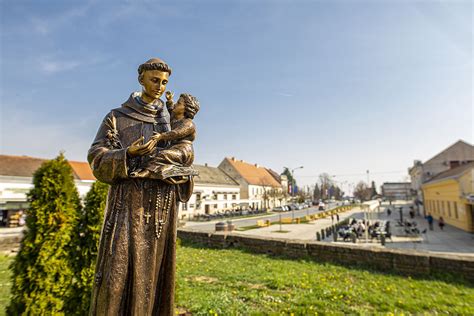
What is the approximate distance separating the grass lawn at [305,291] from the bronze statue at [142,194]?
346 cm

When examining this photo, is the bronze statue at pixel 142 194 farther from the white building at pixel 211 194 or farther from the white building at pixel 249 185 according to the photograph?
the white building at pixel 249 185

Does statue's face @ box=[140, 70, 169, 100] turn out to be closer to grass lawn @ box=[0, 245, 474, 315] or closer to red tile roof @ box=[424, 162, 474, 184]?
grass lawn @ box=[0, 245, 474, 315]

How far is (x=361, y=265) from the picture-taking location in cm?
883

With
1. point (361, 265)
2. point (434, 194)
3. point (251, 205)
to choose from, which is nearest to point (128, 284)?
point (361, 265)

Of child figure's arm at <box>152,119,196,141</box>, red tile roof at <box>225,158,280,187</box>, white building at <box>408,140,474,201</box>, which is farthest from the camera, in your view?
red tile roof at <box>225,158,280,187</box>

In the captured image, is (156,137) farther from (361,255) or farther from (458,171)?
(458,171)

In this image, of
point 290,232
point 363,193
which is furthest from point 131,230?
point 363,193

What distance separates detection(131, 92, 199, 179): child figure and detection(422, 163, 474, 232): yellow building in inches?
820

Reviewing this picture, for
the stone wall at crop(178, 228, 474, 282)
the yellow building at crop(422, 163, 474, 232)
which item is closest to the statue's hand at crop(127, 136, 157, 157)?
the stone wall at crop(178, 228, 474, 282)

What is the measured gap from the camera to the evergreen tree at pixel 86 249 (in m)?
4.72

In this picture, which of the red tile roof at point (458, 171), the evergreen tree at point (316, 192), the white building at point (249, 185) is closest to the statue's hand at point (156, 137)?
the red tile roof at point (458, 171)

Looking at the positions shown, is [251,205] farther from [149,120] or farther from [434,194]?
[149,120]

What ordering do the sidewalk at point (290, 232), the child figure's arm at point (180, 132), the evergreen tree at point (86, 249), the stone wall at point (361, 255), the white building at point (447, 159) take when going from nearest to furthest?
the child figure's arm at point (180, 132), the evergreen tree at point (86, 249), the stone wall at point (361, 255), the sidewalk at point (290, 232), the white building at point (447, 159)

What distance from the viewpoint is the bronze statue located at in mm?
2104
